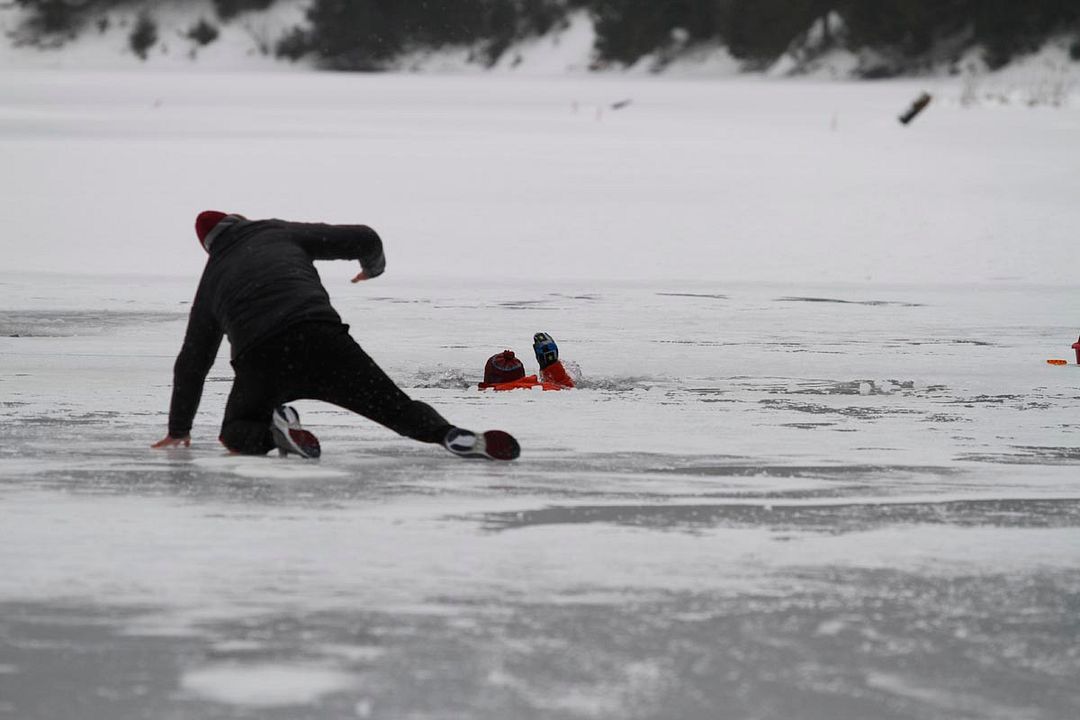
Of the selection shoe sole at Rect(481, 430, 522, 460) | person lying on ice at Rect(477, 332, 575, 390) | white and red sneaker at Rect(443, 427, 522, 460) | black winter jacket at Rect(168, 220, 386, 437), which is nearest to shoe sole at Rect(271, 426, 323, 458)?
black winter jacket at Rect(168, 220, 386, 437)

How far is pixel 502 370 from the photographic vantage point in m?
8.82

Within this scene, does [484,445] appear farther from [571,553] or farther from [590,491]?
[571,553]

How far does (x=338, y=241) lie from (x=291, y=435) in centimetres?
75

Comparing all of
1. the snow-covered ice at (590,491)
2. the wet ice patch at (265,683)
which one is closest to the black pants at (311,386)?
the snow-covered ice at (590,491)

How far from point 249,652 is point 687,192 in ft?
59.9

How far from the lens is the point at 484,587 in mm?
4633

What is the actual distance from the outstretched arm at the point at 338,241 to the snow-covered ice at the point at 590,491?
2.29ft

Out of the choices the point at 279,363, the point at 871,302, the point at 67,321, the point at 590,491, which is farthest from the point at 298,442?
the point at 871,302

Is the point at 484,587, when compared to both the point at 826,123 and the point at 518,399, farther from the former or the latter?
the point at 826,123

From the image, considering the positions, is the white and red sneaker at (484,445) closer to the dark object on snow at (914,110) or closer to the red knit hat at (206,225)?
the red knit hat at (206,225)

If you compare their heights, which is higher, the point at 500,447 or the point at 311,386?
the point at 311,386

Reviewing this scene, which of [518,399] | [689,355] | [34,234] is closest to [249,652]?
[518,399]

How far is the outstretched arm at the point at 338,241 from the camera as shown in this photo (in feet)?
22.5

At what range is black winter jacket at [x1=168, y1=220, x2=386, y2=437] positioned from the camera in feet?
21.5
